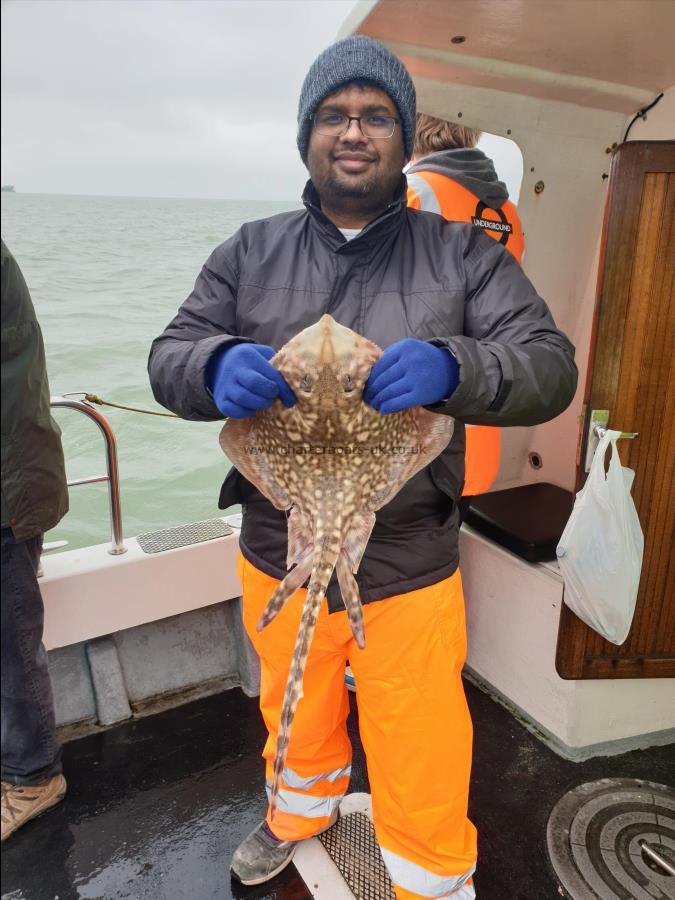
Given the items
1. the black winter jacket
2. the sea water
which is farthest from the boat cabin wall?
the black winter jacket

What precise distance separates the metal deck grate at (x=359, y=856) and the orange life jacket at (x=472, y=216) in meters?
1.39

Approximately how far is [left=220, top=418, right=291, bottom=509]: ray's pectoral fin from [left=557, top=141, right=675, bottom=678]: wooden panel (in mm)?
1479

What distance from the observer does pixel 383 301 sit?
1.72m

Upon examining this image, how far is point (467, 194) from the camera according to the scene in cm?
275

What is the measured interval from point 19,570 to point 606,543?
2.06 m

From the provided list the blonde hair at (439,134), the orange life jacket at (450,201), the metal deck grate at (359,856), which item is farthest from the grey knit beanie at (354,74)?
the metal deck grate at (359,856)

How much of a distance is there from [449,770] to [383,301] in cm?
140

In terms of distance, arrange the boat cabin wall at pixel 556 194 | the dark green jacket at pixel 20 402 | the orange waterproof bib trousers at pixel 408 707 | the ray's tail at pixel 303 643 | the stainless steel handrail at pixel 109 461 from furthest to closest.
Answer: the boat cabin wall at pixel 556 194
the stainless steel handrail at pixel 109 461
the orange waterproof bib trousers at pixel 408 707
the ray's tail at pixel 303 643
the dark green jacket at pixel 20 402

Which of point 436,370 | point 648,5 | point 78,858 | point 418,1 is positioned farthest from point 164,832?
point 648,5

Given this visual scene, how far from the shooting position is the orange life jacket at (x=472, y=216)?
2.69m

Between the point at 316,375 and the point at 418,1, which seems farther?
the point at 418,1

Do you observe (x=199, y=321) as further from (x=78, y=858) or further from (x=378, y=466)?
(x=78, y=858)

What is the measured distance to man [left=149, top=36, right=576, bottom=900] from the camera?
170cm

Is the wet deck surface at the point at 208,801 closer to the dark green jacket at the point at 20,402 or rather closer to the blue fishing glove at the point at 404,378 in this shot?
the dark green jacket at the point at 20,402
